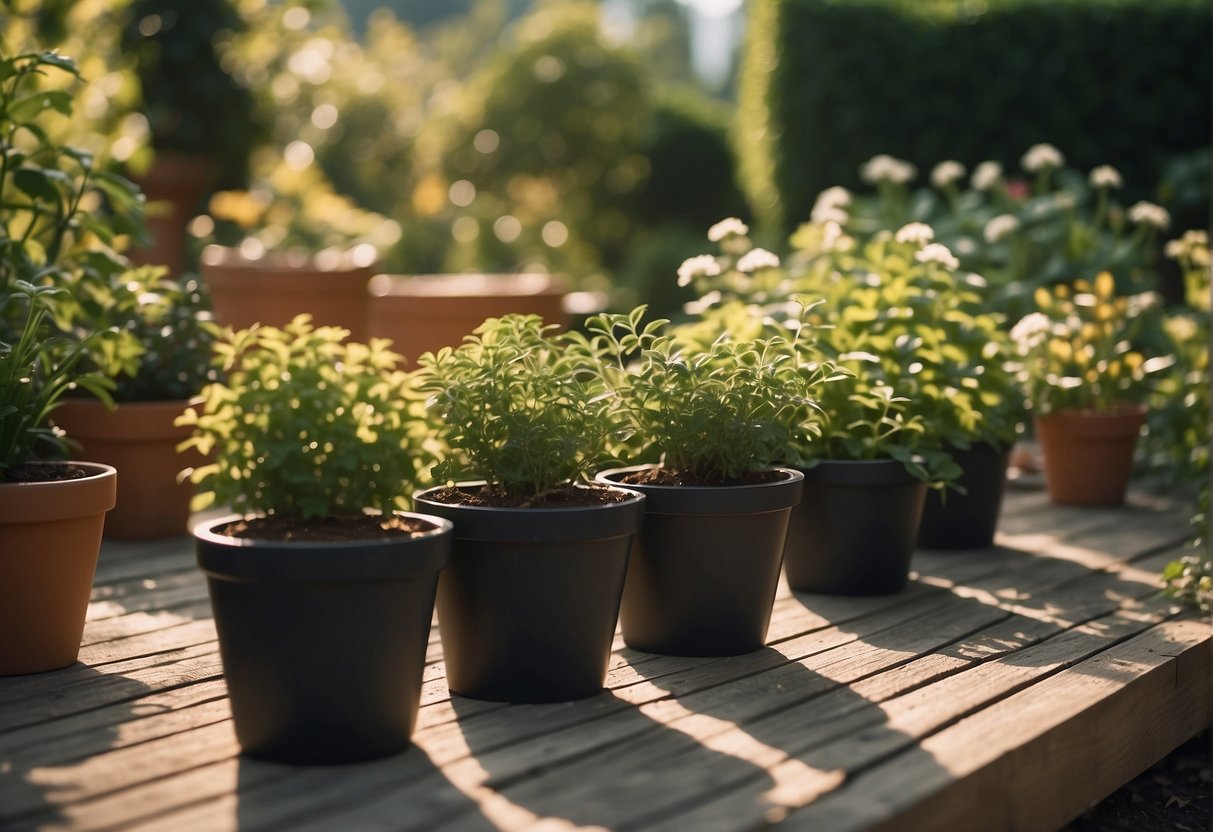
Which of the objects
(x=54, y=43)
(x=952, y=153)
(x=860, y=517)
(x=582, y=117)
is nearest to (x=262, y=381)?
(x=860, y=517)

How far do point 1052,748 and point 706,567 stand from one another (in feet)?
2.17

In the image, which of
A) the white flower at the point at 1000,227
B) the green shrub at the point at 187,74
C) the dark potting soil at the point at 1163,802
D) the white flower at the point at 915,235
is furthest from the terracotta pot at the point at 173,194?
the dark potting soil at the point at 1163,802

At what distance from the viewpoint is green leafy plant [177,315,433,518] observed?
1.99m

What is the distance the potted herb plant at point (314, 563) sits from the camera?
194 centimetres

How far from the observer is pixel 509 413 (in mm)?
2277

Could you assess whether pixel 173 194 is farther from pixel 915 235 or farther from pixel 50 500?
pixel 50 500

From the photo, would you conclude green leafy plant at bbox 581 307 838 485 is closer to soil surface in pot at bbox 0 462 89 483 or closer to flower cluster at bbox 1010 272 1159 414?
soil surface in pot at bbox 0 462 89 483

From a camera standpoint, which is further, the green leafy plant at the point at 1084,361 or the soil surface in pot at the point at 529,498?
the green leafy plant at the point at 1084,361

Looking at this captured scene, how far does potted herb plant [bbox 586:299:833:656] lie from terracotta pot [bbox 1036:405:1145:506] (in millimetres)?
1849

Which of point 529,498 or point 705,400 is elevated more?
point 705,400

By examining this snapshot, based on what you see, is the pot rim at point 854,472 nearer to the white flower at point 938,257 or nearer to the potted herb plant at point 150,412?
the white flower at point 938,257

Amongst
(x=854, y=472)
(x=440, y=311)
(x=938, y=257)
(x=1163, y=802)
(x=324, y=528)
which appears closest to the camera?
(x=324, y=528)

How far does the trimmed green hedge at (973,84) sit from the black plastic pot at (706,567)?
4.75 m

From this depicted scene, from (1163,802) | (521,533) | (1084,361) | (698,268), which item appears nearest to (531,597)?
(521,533)
